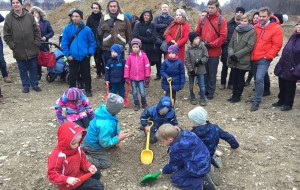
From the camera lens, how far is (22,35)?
6848 mm

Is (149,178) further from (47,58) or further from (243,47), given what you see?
(47,58)

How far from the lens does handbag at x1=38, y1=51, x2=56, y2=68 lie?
25.0 ft

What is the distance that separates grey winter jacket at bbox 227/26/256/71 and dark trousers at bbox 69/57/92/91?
3254 millimetres

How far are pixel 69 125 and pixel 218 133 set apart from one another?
6.61 ft

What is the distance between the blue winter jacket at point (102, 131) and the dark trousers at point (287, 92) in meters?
3.80

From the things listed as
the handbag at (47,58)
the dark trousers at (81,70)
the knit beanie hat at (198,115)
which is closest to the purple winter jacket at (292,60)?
the knit beanie hat at (198,115)

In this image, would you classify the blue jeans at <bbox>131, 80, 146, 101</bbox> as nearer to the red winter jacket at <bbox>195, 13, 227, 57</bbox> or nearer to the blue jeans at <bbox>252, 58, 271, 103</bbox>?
the red winter jacket at <bbox>195, 13, 227, 57</bbox>

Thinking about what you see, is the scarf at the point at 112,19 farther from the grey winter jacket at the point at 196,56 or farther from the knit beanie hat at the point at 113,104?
the knit beanie hat at the point at 113,104

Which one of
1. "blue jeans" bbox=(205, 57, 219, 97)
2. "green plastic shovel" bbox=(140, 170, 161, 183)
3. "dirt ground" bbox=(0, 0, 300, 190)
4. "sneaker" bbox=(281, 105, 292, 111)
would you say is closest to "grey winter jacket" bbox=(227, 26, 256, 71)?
"blue jeans" bbox=(205, 57, 219, 97)

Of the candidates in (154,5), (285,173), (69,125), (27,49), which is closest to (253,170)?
(285,173)

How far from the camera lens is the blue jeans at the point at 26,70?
711 cm

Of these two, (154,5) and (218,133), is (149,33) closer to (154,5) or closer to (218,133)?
(218,133)

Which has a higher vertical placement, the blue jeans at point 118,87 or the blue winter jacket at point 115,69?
the blue winter jacket at point 115,69

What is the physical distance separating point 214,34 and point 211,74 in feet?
2.95
